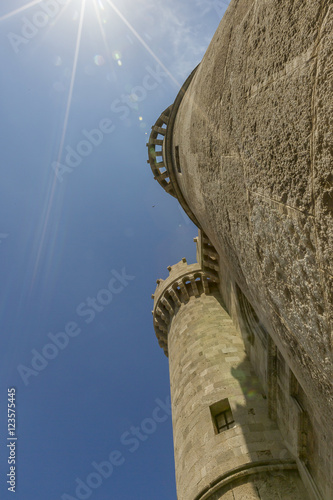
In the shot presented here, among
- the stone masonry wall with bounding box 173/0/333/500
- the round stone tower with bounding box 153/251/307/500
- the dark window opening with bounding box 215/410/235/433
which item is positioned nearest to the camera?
the stone masonry wall with bounding box 173/0/333/500

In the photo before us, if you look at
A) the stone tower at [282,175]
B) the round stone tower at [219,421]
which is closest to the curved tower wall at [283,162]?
the stone tower at [282,175]

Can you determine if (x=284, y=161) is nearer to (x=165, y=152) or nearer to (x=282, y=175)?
(x=282, y=175)

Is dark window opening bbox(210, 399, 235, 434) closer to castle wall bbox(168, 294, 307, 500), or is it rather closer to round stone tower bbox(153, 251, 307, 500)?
round stone tower bbox(153, 251, 307, 500)

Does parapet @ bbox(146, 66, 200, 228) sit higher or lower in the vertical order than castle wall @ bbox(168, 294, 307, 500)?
higher

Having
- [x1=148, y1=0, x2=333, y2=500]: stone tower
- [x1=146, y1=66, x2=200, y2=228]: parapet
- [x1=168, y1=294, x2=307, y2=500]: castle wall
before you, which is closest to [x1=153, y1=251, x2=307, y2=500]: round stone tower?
[x1=168, y1=294, x2=307, y2=500]: castle wall

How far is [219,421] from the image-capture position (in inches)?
314

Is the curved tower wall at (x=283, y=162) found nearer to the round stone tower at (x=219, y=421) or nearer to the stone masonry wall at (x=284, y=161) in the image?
the stone masonry wall at (x=284, y=161)

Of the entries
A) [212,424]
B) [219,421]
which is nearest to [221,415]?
[219,421]

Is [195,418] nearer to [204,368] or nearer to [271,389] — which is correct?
[204,368]

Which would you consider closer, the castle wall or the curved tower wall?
the curved tower wall

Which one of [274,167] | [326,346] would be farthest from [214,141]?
[326,346]

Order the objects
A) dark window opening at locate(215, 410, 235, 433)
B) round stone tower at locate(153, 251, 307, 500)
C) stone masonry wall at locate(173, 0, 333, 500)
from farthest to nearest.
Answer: dark window opening at locate(215, 410, 235, 433) < round stone tower at locate(153, 251, 307, 500) < stone masonry wall at locate(173, 0, 333, 500)

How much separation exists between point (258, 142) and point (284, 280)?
104 centimetres

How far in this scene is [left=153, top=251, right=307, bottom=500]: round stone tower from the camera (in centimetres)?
615
